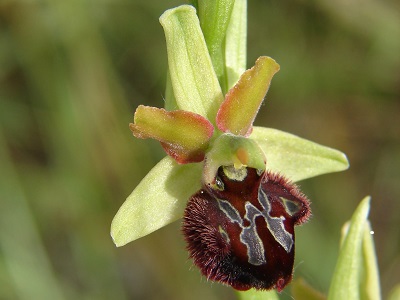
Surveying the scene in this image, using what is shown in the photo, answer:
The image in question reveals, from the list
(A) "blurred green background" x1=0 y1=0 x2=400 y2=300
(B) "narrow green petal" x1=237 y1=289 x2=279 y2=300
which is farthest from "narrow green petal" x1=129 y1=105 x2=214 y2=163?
(A) "blurred green background" x1=0 y1=0 x2=400 y2=300

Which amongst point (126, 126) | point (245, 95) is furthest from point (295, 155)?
point (126, 126)

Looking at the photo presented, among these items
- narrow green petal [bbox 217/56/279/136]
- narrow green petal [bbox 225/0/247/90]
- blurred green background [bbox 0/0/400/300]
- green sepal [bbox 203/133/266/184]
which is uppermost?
narrow green petal [bbox 225/0/247/90]

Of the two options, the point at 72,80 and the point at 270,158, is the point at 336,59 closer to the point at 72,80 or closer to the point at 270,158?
the point at 72,80

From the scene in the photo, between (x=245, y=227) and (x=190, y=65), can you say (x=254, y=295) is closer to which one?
(x=245, y=227)

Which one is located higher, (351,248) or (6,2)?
(6,2)

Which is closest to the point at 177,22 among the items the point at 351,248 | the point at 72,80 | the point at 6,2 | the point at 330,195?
the point at 351,248

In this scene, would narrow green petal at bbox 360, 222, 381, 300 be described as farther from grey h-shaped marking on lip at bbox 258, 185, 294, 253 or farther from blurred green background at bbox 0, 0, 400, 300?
blurred green background at bbox 0, 0, 400, 300
